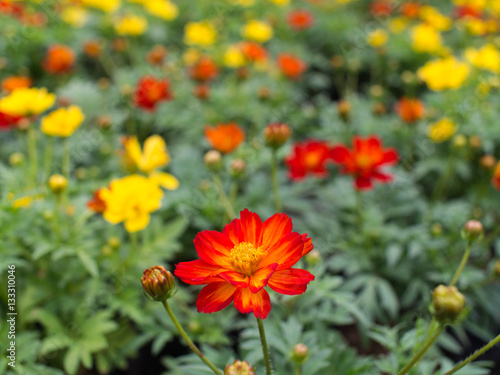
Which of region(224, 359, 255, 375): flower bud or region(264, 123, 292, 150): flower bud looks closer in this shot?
region(224, 359, 255, 375): flower bud

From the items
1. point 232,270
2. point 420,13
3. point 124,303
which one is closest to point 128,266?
point 124,303

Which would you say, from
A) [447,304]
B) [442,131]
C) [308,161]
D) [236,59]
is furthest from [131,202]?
[236,59]

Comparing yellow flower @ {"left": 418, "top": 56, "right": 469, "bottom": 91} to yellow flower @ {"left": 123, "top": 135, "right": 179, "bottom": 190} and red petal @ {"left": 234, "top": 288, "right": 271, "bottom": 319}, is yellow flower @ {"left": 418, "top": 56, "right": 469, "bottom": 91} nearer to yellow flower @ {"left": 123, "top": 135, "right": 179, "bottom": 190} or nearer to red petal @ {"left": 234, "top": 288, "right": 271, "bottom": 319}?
Result: yellow flower @ {"left": 123, "top": 135, "right": 179, "bottom": 190}

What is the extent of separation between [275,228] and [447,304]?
0.35m

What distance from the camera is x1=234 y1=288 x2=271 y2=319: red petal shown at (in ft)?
2.50

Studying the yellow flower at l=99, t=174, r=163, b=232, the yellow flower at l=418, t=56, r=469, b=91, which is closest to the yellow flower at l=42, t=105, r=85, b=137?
the yellow flower at l=99, t=174, r=163, b=232

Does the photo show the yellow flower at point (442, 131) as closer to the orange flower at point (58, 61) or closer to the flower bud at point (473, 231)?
the flower bud at point (473, 231)

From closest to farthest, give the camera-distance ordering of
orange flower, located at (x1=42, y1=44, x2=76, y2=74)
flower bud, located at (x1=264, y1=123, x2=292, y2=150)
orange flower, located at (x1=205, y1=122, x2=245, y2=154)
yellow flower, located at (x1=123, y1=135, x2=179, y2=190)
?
flower bud, located at (x1=264, y1=123, x2=292, y2=150) < yellow flower, located at (x1=123, y1=135, x2=179, y2=190) < orange flower, located at (x1=205, y1=122, x2=245, y2=154) < orange flower, located at (x1=42, y1=44, x2=76, y2=74)

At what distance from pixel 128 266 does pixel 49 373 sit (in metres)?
0.42

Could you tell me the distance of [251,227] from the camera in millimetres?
875

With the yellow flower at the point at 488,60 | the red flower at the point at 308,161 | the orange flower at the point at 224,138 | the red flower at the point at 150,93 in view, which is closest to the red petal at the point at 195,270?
the orange flower at the point at 224,138

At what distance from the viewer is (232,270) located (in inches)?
33.9

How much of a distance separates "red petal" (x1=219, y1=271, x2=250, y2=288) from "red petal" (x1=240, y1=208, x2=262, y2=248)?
0.07 m

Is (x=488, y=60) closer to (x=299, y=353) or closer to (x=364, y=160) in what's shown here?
(x=364, y=160)
